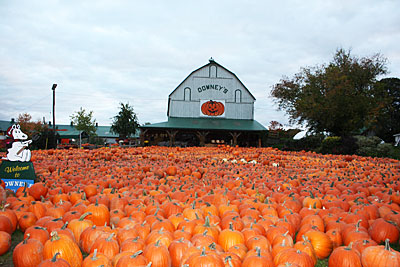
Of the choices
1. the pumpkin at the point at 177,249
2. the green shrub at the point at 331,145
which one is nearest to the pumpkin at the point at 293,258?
the pumpkin at the point at 177,249

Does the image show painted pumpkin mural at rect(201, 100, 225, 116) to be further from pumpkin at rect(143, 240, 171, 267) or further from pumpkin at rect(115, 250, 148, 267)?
pumpkin at rect(115, 250, 148, 267)

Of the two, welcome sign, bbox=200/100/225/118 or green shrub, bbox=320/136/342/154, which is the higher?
welcome sign, bbox=200/100/225/118

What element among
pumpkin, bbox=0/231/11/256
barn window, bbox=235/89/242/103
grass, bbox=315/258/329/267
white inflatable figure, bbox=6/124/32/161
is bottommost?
grass, bbox=315/258/329/267

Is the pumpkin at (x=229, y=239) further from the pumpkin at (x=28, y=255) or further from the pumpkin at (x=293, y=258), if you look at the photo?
the pumpkin at (x=28, y=255)

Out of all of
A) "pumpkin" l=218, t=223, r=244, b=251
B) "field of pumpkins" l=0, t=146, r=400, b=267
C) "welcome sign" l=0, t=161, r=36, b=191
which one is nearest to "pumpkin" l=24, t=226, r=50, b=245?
"field of pumpkins" l=0, t=146, r=400, b=267

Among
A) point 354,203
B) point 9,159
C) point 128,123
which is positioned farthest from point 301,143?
point 128,123

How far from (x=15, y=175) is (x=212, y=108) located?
25.0 meters

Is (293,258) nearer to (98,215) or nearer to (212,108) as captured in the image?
(98,215)

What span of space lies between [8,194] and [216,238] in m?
3.80

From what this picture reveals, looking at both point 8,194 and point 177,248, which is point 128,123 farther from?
point 177,248

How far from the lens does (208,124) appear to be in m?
26.9

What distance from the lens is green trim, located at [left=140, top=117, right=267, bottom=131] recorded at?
25.4 meters

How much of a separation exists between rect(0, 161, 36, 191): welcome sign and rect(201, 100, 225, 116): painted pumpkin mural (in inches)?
969

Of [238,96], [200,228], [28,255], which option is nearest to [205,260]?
[200,228]
